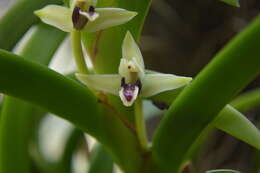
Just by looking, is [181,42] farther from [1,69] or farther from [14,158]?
[1,69]

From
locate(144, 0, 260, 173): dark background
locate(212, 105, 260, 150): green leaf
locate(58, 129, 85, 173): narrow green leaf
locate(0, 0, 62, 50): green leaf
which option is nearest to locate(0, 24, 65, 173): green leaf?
locate(0, 0, 62, 50): green leaf

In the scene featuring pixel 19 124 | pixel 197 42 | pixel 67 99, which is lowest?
pixel 197 42

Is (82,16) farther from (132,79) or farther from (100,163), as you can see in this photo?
(100,163)

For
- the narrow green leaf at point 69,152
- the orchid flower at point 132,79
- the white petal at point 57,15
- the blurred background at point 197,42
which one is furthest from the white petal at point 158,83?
the blurred background at point 197,42

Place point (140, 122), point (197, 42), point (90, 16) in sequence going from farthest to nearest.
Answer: point (197, 42) < point (140, 122) < point (90, 16)

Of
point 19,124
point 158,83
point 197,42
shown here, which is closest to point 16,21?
point 19,124

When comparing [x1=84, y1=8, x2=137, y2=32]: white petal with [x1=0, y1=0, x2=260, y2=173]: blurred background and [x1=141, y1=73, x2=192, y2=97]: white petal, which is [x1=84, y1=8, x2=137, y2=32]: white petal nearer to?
Answer: [x1=141, y1=73, x2=192, y2=97]: white petal
